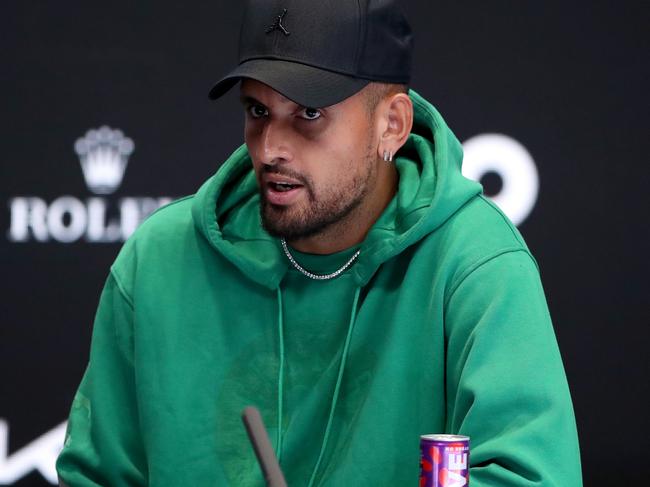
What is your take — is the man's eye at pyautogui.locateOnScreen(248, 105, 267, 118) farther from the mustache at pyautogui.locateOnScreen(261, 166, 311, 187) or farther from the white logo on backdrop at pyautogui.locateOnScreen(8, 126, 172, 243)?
the white logo on backdrop at pyautogui.locateOnScreen(8, 126, 172, 243)

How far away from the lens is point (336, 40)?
162 cm

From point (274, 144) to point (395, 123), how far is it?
22 cm

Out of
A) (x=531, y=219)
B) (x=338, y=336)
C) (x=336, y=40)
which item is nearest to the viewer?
(x=336, y=40)

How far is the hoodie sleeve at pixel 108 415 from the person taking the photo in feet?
5.66

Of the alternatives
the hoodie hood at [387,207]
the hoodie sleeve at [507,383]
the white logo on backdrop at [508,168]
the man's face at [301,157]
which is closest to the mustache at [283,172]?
the man's face at [301,157]

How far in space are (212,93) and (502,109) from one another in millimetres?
954

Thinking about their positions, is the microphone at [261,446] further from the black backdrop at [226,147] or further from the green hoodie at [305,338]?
the black backdrop at [226,147]

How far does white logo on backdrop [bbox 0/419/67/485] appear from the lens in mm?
2514

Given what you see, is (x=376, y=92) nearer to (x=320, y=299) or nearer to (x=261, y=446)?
(x=320, y=299)

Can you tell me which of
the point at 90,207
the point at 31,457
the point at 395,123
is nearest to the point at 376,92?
the point at 395,123

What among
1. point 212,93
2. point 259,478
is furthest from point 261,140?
point 259,478

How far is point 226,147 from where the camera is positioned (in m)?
2.52

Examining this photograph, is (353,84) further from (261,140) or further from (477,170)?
(477,170)

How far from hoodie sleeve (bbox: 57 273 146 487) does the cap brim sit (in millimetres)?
381
